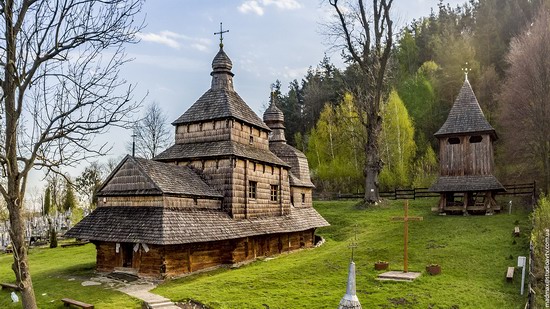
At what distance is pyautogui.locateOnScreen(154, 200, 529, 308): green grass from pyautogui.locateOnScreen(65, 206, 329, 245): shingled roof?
1.73 meters

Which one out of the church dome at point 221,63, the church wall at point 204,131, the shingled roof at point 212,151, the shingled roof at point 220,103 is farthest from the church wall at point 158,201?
the church dome at point 221,63

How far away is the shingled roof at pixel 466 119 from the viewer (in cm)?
2778

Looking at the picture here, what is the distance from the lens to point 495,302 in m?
13.9

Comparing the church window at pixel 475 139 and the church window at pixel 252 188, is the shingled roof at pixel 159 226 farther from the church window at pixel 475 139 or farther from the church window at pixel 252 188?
the church window at pixel 475 139

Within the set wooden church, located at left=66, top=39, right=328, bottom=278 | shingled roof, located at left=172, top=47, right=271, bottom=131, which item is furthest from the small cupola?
shingled roof, located at left=172, top=47, right=271, bottom=131

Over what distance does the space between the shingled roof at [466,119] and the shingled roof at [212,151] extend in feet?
40.0

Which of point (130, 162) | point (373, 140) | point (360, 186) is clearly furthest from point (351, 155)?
point (130, 162)

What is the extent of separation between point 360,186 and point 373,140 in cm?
1423

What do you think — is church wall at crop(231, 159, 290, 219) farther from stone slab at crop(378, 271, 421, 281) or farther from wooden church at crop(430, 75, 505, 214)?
wooden church at crop(430, 75, 505, 214)

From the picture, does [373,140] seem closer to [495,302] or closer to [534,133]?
[534,133]

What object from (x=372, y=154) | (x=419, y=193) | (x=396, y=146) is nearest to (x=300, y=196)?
(x=372, y=154)

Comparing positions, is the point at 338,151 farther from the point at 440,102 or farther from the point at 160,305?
the point at 160,305

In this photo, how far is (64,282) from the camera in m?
17.9

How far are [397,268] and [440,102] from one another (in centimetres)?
3695
